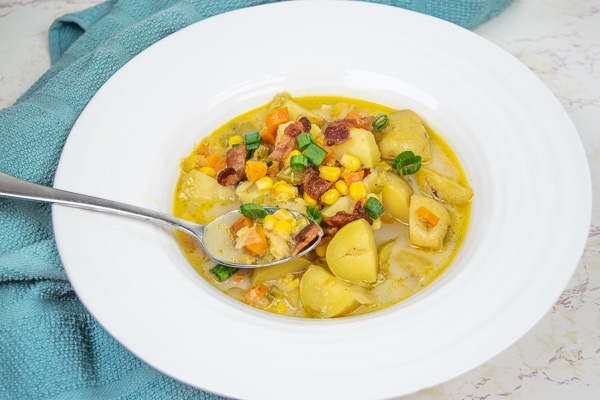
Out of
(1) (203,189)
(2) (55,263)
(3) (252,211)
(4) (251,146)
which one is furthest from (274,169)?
(2) (55,263)

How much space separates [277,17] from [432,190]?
159cm

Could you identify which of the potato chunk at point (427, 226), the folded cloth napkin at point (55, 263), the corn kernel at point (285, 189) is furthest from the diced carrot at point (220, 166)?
the potato chunk at point (427, 226)

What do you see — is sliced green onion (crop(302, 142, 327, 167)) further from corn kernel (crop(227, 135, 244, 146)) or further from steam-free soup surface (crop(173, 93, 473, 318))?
corn kernel (crop(227, 135, 244, 146))

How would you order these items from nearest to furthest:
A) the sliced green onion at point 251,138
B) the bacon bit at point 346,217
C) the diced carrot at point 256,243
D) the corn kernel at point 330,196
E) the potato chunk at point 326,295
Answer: the potato chunk at point 326,295
the diced carrot at point 256,243
the bacon bit at point 346,217
the corn kernel at point 330,196
the sliced green onion at point 251,138

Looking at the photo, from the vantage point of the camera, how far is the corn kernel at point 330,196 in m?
3.77

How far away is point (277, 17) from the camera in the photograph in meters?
4.49

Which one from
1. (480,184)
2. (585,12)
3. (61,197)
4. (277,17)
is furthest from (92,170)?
(585,12)

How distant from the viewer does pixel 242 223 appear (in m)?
3.64

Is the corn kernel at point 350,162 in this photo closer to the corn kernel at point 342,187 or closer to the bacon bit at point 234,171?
the corn kernel at point 342,187

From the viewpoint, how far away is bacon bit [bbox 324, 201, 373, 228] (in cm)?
366

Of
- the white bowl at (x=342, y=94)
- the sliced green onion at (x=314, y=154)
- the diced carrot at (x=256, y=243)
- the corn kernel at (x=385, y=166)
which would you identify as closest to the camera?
the white bowl at (x=342, y=94)

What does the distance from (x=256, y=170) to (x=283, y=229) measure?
1.81ft

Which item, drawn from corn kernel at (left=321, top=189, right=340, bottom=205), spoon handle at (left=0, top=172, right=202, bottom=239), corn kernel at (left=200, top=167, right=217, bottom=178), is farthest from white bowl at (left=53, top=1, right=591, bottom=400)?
corn kernel at (left=321, top=189, right=340, bottom=205)

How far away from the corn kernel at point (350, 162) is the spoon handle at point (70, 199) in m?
1.04
